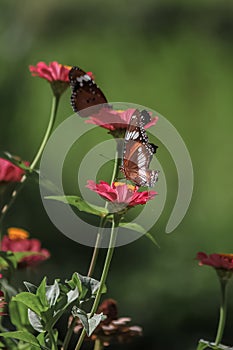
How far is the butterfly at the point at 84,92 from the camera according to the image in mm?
706

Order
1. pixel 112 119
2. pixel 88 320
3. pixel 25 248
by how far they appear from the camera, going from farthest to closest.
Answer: pixel 25 248 → pixel 112 119 → pixel 88 320

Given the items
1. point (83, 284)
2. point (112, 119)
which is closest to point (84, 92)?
point (112, 119)

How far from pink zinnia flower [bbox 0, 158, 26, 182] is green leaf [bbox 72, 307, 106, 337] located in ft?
0.75

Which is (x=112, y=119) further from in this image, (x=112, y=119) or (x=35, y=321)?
(x=35, y=321)

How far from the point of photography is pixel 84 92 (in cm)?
71

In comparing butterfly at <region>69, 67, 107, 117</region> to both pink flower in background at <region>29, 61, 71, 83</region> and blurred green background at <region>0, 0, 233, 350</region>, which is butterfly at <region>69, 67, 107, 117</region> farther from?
blurred green background at <region>0, 0, 233, 350</region>

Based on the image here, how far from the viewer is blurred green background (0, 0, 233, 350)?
2125 mm

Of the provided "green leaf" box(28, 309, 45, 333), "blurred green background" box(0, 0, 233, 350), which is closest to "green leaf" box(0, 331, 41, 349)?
"green leaf" box(28, 309, 45, 333)

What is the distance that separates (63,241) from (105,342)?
5.03ft

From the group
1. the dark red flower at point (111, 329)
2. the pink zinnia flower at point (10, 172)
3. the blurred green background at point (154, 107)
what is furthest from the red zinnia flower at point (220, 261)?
the blurred green background at point (154, 107)

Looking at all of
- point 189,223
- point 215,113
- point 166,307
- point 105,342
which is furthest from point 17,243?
point 215,113

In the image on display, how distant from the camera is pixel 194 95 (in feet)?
8.21

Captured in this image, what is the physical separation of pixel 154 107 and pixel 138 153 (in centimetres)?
181

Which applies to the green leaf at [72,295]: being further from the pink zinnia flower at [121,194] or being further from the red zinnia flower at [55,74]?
the red zinnia flower at [55,74]
